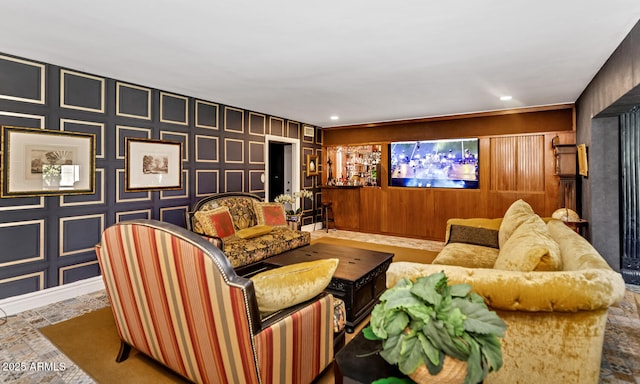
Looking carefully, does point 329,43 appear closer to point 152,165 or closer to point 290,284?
point 290,284

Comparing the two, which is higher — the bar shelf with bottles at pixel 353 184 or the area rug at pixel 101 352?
the bar shelf with bottles at pixel 353 184

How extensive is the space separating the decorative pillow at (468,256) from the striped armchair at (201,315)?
165 centimetres

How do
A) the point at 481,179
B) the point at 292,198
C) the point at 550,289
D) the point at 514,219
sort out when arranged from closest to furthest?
the point at 550,289 < the point at 514,219 < the point at 481,179 < the point at 292,198

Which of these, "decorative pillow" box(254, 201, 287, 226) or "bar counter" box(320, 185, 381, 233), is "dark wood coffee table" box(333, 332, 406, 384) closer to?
"decorative pillow" box(254, 201, 287, 226)

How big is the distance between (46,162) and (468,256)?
4385 mm

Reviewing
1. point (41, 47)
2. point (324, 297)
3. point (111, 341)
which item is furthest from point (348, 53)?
point (111, 341)

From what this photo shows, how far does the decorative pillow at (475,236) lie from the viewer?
380cm

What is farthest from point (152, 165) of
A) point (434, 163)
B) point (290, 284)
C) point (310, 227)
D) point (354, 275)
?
point (434, 163)

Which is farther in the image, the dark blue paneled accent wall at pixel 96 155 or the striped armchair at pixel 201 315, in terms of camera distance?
the dark blue paneled accent wall at pixel 96 155

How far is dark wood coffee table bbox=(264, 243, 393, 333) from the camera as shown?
2.80 metres

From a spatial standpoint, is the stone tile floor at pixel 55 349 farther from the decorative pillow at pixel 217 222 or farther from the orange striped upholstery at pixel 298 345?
the orange striped upholstery at pixel 298 345

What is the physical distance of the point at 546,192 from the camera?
5.46 meters

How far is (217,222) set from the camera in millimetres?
4137

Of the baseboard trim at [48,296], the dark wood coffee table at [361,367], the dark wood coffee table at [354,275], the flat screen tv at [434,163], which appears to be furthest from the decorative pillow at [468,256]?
the baseboard trim at [48,296]
